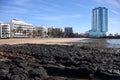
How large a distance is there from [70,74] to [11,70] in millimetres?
3286

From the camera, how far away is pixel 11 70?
11.2m

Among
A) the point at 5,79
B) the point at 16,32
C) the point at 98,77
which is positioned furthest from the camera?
the point at 16,32

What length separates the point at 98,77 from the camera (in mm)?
11820

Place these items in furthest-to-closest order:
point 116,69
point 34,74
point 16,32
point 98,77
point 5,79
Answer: point 16,32, point 116,69, point 98,77, point 34,74, point 5,79

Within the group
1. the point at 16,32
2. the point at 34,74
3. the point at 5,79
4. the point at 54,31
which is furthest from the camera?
the point at 54,31

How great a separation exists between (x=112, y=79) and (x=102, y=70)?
1.08m

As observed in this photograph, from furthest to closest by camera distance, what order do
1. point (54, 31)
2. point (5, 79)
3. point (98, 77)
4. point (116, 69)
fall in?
point (54, 31)
point (116, 69)
point (98, 77)
point (5, 79)

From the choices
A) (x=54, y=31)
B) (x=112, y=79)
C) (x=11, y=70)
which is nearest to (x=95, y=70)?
(x=112, y=79)

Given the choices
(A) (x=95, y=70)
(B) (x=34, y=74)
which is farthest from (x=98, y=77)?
(B) (x=34, y=74)

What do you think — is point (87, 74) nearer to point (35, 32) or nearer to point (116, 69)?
point (116, 69)

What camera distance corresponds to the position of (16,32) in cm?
11794

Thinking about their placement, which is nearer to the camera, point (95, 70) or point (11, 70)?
point (11, 70)

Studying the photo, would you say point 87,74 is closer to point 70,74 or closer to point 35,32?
point 70,74

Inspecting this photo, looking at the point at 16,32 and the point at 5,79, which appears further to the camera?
the point at 16,32
